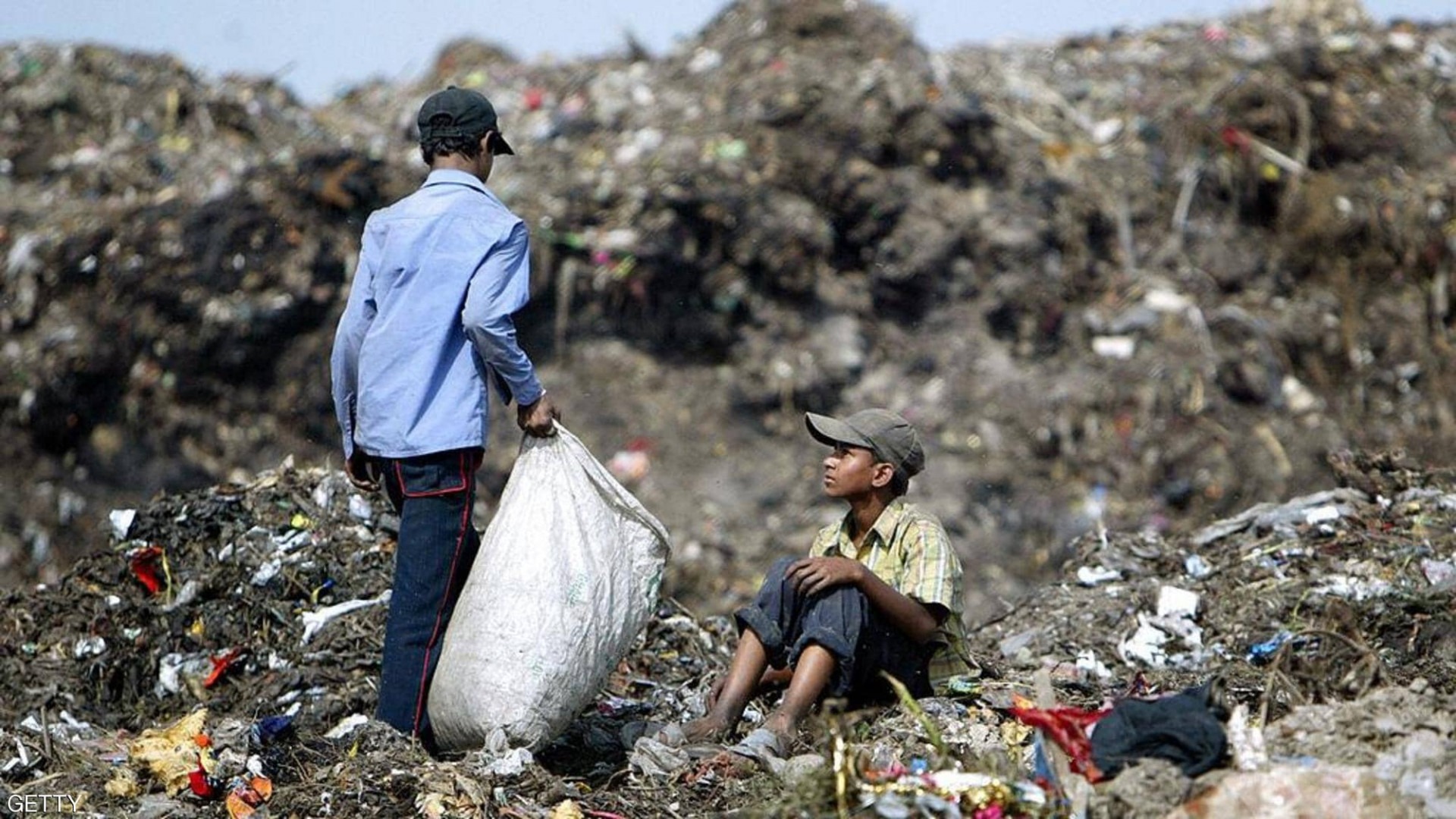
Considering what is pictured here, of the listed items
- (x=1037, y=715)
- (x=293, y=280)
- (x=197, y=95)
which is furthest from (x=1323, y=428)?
(x=197, y=95)

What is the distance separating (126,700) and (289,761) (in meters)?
1.04

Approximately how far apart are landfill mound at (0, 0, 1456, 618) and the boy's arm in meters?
4.45

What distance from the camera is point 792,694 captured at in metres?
3.62

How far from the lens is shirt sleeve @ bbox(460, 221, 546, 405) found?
3479mm

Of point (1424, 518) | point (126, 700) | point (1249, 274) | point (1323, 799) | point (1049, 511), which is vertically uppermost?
point (1323, 799)

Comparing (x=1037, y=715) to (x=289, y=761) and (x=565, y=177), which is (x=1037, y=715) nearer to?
(x=289, y=761)

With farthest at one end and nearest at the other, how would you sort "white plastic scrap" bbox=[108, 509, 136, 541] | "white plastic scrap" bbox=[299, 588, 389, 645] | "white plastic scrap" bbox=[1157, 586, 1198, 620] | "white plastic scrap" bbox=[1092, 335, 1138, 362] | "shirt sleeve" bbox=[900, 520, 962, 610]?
"white plastic scrap" bbox=[1092, 335, 1138, 362]
"white plastic scrap" bbox=[108, 509, 136, 541]
"white plastic scrap" bbox=[1157, 586, 1198, 620]
"white plastic scrap" bbox=[299, 588, 389, 645]
"shirt sleeve" bbox=[900, 520, 962, 610]

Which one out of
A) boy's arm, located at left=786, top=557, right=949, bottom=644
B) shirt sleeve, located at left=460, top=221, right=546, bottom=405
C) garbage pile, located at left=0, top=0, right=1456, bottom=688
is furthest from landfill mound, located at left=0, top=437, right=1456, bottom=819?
garbage pile, located at left=0, top=0, right=1456, bottom=688

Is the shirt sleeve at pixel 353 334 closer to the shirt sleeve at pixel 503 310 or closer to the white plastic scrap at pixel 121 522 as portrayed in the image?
the shirt sleeve at pixel 503 310

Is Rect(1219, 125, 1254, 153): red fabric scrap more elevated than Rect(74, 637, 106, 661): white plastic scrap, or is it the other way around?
Rect(74, 637, 106, 661): white plastic scrap

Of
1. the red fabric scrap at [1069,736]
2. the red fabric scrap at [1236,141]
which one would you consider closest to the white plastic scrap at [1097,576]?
the red fabric scrap at [1069,736]

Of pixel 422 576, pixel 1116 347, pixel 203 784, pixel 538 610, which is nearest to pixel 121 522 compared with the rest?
pixel 203 784

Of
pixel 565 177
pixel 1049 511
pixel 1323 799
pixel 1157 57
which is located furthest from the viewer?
pixel 1157 57

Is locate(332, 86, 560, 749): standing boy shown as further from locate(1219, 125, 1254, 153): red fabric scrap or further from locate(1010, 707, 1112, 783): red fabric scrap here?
locate(1219, 125, 1254, 153): red fabric scrap
